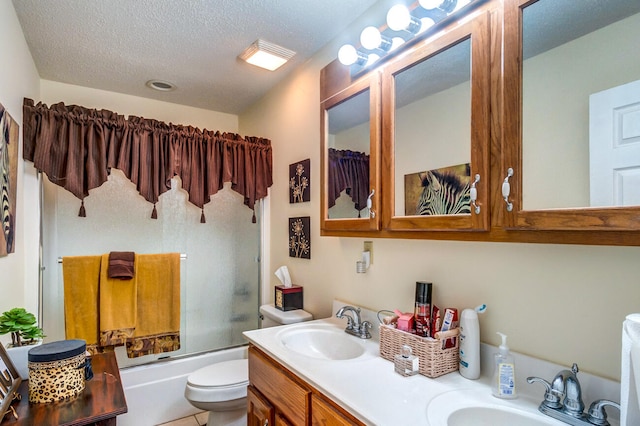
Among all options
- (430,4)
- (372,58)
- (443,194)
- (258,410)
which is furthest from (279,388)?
(430,4)

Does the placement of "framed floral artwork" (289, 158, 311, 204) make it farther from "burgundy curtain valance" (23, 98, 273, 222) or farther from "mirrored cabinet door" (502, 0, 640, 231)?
Answer: "mirrored cabinet door" (502, 0, 640, 231)

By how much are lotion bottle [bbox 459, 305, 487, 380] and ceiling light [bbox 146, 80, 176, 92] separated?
8.29ft

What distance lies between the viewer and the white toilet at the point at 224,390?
1855 millimetres

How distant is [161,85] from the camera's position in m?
2.60

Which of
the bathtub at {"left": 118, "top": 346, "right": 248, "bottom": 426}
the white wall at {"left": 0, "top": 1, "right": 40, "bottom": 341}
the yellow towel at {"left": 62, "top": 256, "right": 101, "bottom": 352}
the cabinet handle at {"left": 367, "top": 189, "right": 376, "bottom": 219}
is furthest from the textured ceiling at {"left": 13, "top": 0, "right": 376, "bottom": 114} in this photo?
the bathtub at {"left": 118, "top": 346, "right": 248, "bottom": 426}

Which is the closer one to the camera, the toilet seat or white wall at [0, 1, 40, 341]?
white wall at [0, 1, 40, 341]

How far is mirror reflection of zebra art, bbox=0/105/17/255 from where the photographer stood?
4.64ft

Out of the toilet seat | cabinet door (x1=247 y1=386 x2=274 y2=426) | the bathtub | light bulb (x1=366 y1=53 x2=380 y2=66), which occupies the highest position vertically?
light bulb (x1=366 y1=53 x2=380 y2=66)

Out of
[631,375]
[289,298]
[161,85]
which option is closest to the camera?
[631,375]

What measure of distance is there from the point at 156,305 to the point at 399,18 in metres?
2.17

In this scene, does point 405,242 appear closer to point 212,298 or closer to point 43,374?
point 43,374

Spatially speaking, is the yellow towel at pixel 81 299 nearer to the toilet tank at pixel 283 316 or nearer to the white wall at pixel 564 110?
the toilet tank at pixel 283 316

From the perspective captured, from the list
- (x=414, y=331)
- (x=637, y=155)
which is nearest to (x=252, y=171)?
(x=414, y=331)

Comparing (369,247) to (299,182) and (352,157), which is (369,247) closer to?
(352,157)
